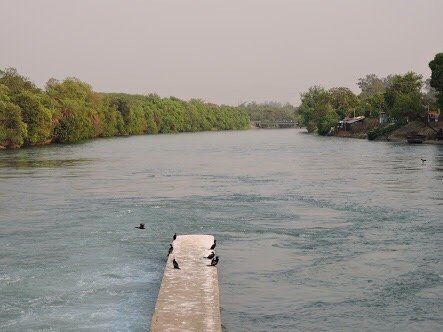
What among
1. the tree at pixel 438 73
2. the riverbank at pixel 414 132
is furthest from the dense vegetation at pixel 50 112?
the tree at pixel 438 73

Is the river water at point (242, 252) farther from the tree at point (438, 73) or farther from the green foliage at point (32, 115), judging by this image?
the tree at point (438, 73)

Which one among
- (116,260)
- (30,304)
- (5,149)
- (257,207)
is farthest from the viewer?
(5,149)

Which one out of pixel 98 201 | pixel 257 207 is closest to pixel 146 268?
pixel 257 207

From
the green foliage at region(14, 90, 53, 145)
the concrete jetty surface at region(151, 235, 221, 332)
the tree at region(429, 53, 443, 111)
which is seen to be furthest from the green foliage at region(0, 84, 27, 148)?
the concrete jetty surface at region(151, 235, 221, 332)

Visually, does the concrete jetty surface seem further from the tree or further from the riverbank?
the tree

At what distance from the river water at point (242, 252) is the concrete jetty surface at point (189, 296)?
2.67ft

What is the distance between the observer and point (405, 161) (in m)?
73.8

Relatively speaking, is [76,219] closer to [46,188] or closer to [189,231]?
[189,231]

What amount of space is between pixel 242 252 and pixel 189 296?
7.88 m

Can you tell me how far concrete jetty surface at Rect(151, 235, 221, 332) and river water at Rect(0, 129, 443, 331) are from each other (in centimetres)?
82

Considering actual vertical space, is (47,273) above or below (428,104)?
below

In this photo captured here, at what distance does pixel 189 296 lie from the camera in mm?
17141

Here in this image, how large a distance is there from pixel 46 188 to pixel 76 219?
1541cm

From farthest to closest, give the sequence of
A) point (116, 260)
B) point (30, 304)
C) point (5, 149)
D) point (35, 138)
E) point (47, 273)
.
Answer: point (35, 138) < point (5, 149) < point (116, 260) < point (47, 273) < point (30, 304)
